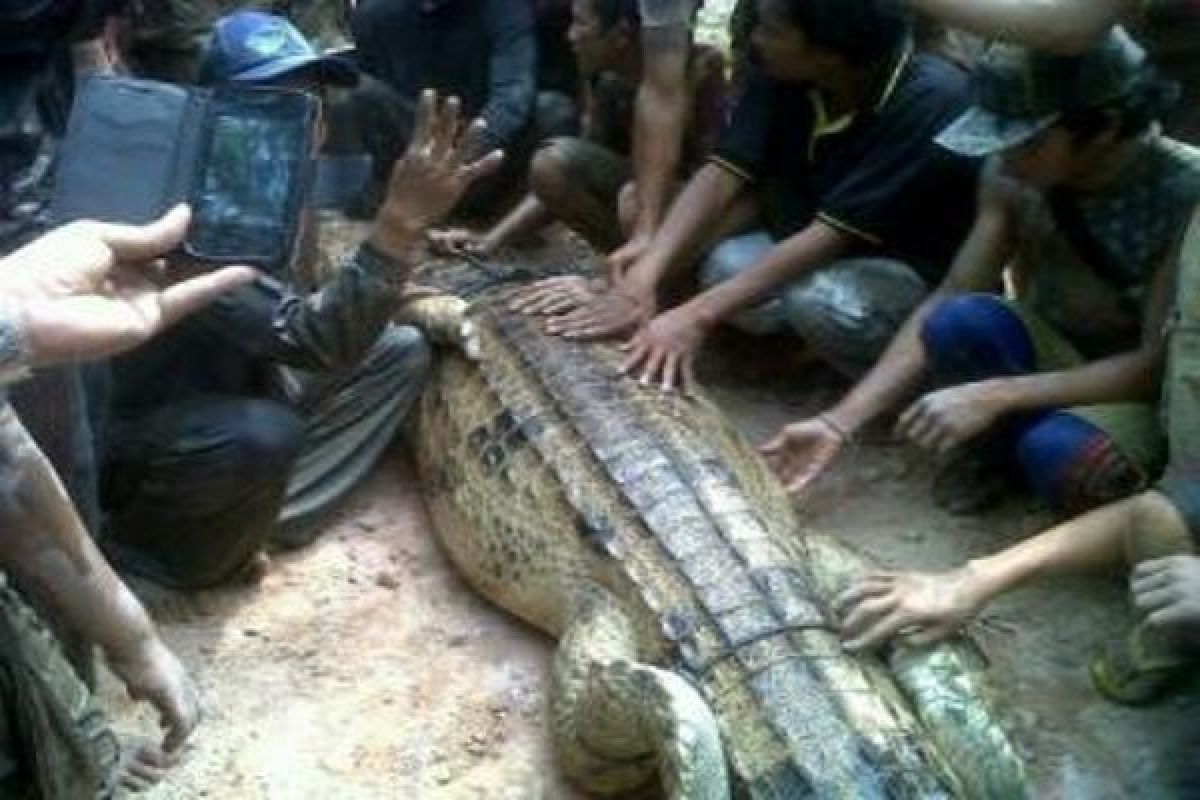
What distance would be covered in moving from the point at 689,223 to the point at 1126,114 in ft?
4.41

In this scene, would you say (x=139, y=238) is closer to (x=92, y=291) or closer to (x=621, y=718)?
(x=92, y=291)

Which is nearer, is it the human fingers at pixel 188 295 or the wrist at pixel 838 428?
the human fingers at pixel 188 295

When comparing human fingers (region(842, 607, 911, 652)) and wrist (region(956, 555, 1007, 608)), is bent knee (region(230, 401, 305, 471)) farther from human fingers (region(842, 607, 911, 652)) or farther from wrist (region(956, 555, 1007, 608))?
wrist (region(956, 555, 1007, 608))

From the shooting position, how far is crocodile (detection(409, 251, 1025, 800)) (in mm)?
2986

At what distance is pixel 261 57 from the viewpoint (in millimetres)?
4055

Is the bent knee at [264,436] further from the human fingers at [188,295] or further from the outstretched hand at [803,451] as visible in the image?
the outstretched hand at [803,451]

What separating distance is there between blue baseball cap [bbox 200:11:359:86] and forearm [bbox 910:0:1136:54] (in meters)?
1.59

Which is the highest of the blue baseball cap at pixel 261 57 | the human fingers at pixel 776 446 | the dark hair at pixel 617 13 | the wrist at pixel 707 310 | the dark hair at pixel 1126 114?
the dark hair at pixel 1126 114

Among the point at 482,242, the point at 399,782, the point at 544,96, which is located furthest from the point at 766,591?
the point at 544,96

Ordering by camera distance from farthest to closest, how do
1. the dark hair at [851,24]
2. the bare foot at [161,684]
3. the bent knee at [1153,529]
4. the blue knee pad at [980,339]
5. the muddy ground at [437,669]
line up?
the dark hair at [851,24] < the blue knee pad at [980,339] < the muddy ground at [437,669] < the bent knee at [1153,529] < the bare foot at [161,684]

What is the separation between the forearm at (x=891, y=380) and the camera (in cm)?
401

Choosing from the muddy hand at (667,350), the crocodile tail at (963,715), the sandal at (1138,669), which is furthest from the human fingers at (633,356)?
the sandal at (1138,669)

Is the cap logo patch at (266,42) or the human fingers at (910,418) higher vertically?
the cap logo patch at (266,42)

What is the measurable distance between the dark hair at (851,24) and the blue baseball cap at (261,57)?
1.18 meters
